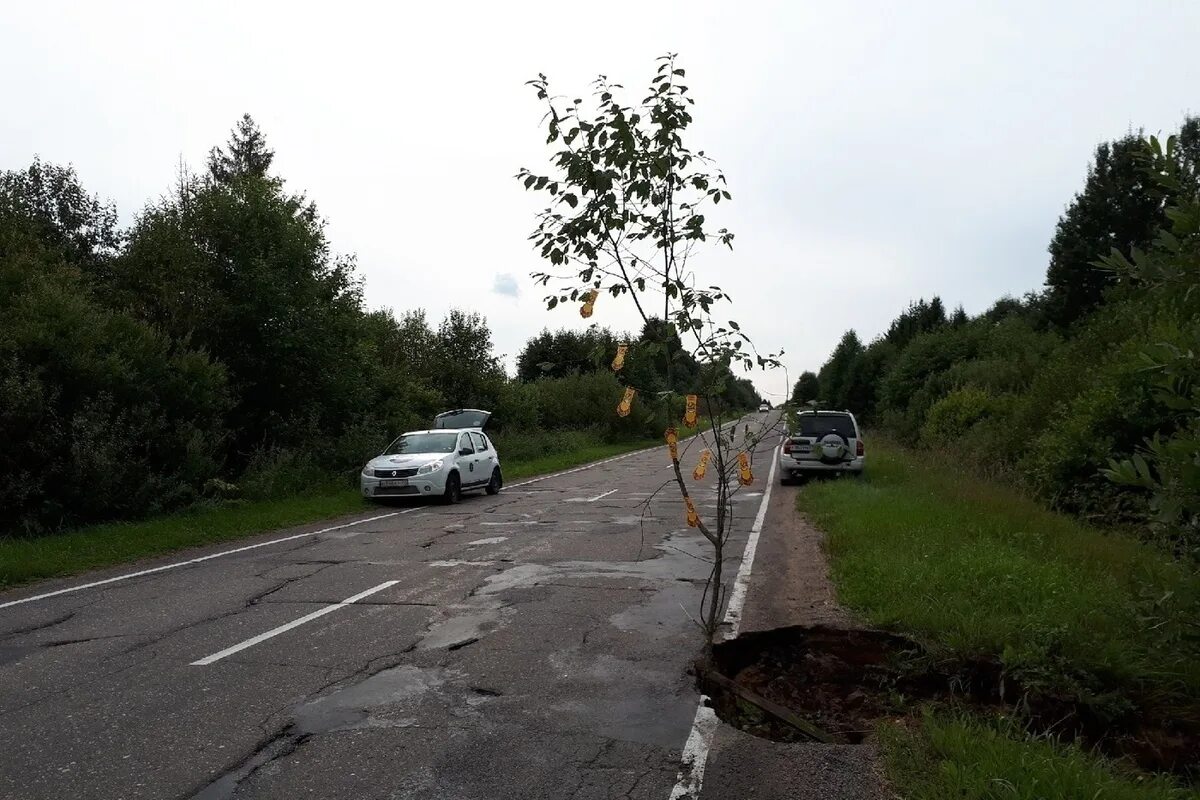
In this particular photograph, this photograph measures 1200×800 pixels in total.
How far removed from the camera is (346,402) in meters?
22.4

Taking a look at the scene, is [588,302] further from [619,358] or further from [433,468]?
[433,468]

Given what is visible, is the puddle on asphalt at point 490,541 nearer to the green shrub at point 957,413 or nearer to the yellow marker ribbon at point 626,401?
the yellow marker ribbon at point 626,401

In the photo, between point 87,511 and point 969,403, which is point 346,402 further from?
point 969,403

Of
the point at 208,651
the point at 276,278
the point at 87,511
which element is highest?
the point at 276,278

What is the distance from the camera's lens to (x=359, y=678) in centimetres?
568

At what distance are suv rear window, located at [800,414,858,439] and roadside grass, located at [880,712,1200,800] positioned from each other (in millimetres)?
15812

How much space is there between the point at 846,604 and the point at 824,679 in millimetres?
1694

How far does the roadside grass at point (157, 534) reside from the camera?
1037cm

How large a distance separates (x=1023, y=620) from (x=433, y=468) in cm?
1282

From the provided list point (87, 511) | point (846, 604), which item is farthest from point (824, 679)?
point (87, 511)

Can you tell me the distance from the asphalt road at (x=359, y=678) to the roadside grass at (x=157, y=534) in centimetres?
79

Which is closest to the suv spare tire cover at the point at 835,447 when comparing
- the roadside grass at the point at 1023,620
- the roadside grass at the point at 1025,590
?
the roadside grass at the point at 1025,590

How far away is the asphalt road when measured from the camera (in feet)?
13.7

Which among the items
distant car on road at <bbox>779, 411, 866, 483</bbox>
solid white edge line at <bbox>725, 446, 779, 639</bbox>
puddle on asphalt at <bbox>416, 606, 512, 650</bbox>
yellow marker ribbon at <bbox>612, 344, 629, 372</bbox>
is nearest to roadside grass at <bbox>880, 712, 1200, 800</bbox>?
solid white edge line at <bbox>725, 446, 779, 639</bbox>
